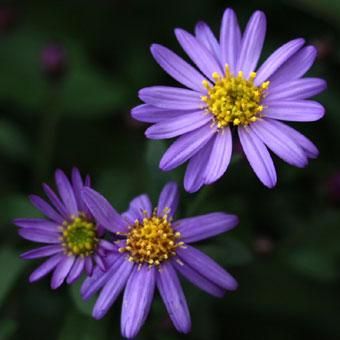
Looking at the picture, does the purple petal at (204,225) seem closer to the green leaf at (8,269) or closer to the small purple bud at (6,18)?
the green leaf at (8,269)

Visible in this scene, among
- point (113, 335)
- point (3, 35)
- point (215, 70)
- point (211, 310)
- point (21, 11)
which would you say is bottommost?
point (113, 335)

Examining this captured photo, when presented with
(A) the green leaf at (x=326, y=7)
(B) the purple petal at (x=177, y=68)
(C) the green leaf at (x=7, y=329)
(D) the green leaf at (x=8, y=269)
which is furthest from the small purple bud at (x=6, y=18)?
(C) the green leaf at (x=7, y=329)

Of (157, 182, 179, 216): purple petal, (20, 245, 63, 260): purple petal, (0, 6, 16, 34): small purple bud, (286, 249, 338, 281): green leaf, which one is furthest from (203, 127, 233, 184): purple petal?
(0, 6, 16, 34): small purple bud

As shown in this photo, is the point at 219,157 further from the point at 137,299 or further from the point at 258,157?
the point at 137,299

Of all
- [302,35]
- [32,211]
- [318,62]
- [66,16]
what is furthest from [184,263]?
[66,16]

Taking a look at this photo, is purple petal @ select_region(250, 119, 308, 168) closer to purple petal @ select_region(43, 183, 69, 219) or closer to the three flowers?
the three flowers

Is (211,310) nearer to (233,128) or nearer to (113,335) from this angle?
(113,335)
